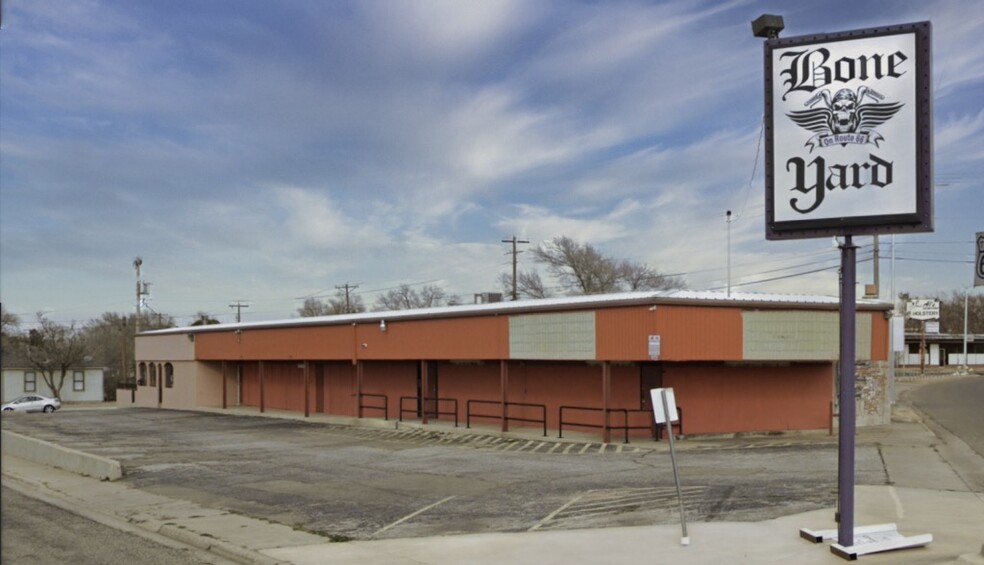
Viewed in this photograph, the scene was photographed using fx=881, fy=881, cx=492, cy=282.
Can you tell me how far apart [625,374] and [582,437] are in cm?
223

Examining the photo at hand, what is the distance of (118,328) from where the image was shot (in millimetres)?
124062

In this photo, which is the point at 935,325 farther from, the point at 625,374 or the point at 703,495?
the point at 703,495

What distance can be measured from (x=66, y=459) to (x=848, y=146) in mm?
19461

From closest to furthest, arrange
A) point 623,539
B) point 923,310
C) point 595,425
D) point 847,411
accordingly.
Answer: point 847,411 → point 623,539 → point 595,425 → point 923,310

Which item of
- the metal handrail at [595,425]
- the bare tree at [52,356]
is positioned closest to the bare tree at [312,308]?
the bare tree at [52,356]

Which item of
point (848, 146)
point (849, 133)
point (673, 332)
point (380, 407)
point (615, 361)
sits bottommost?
point (380, 407)

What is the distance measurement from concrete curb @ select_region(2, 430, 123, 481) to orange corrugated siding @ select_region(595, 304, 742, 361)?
12.6 m

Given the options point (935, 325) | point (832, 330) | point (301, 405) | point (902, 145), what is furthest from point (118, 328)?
point (902, 145)

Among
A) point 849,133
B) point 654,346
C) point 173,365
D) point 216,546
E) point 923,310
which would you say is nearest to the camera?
point 849,133

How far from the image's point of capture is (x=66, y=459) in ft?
71.1

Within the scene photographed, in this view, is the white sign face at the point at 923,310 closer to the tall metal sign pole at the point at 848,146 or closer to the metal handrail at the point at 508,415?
the metal handrail at the point at 508,415

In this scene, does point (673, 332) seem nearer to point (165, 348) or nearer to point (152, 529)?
point (152, 529)

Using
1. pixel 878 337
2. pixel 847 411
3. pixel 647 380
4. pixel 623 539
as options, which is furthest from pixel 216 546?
pixel 878 337

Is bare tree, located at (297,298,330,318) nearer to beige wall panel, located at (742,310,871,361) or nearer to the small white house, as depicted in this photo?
the small white house
